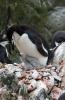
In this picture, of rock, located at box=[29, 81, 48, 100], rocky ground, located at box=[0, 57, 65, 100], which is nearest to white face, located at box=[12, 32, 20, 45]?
rocky ground, located at box=[0, 57, 65, 100]

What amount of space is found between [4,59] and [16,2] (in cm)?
329

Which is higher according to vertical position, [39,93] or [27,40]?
[27,40]

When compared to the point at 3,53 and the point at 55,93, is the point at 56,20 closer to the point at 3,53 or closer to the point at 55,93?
the point at 3,53

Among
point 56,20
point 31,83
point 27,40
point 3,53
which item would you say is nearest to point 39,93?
point 31,83

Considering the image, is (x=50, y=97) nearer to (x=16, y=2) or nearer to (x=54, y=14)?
(x=16, y=2)

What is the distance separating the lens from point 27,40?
865 centimetres

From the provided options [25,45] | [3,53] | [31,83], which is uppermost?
[25,45]

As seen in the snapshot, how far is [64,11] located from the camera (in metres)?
18.0

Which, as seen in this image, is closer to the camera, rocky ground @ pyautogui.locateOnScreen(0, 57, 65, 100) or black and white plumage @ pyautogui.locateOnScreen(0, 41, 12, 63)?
rocky ground @ pyautogui.locateOnScreen(0, 57, 65, 100)

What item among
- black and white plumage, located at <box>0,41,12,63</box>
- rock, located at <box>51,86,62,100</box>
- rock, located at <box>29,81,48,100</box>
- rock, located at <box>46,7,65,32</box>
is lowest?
rock, located at <box>46,7,65,32</box>

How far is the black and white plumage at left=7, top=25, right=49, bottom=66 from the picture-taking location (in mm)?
8570

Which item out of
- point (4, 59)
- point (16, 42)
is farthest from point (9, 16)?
point (16, 42)

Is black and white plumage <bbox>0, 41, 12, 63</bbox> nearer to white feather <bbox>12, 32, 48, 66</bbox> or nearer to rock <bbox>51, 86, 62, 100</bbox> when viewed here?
white feather <bbox>12, 32, 48, 66</bbox>

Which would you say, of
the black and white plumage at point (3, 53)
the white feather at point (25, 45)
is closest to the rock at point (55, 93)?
the white feather at point (25, 45)
